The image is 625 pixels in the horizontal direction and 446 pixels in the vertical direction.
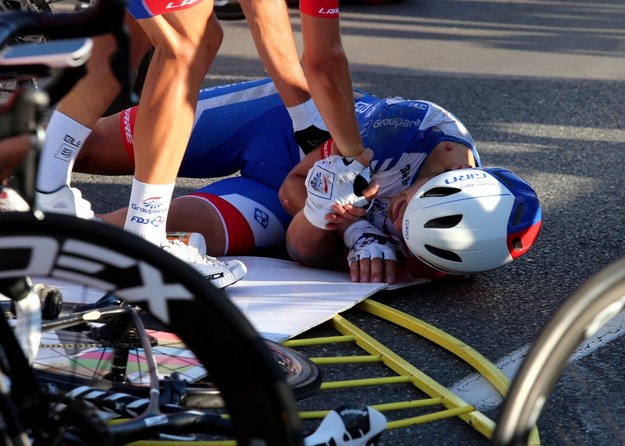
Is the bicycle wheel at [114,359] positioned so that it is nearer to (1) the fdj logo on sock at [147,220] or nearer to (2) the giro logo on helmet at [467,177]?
(1) the fdj logo on sock at [147,220]

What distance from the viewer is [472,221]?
366 centimetres

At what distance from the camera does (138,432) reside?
223cm

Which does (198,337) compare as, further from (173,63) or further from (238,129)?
(238,129)

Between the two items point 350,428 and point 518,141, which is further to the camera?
point 518,141

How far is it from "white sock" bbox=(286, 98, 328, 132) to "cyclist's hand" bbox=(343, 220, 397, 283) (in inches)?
16.4

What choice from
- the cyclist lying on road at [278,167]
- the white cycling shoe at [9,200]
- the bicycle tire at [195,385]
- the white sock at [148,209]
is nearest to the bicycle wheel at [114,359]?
the bicycle tire at [195,385]

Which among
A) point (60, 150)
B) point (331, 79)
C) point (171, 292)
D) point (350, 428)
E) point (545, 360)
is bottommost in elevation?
point (350, 428)

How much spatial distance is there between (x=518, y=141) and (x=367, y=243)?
7.10 feet

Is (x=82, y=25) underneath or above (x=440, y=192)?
above

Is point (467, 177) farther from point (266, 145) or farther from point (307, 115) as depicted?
point (266, 145)

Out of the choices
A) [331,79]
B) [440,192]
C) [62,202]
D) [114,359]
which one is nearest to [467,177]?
[440,192]

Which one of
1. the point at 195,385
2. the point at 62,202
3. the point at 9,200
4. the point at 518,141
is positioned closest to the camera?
the point at 9,200

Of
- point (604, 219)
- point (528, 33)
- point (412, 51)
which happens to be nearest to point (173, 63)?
point (604, 219)

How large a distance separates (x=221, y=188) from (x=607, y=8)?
700cm
